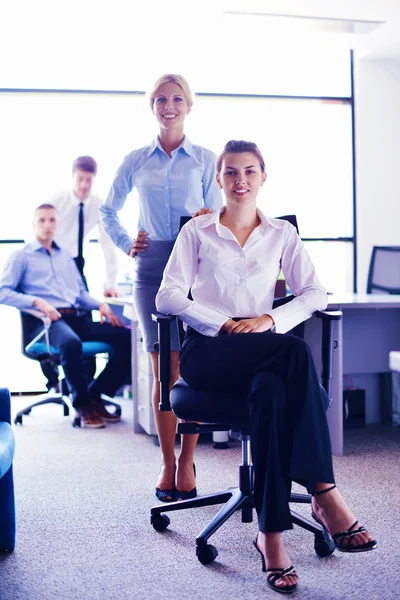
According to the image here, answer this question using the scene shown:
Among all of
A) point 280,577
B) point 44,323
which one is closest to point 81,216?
point 44,323

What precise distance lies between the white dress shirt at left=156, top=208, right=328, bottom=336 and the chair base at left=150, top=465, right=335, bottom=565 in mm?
521

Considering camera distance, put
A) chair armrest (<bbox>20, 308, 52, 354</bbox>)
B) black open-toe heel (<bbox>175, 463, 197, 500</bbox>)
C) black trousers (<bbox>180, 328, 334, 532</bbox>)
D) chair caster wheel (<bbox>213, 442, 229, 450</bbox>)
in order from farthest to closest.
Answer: chair armrest (<bbox>20, 308, 52, 354</bbox>)
chair caster wheel (<bbox>213, 442, 229, 450</bbox>)
black open-toe heel (<bbox>175, 463, 197, 500</bbox>)
black trousers (<bbox>180, 328, 334, 532</bbox>)

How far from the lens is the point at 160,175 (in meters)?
2.93

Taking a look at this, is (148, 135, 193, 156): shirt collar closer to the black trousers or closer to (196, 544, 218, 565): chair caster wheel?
the black trousers

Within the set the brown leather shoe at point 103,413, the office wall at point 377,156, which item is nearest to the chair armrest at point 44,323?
the brown leather shoe at point 103,413

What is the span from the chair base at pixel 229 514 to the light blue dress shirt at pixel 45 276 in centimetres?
234

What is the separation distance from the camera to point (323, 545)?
2268 mm

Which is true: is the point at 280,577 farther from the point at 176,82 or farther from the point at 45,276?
the point at 45,276

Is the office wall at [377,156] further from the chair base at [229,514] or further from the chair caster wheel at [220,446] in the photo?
the chair base at [229,514]

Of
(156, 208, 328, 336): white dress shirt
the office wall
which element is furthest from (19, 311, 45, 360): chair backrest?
the office wall

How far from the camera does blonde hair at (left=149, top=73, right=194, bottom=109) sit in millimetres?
2822

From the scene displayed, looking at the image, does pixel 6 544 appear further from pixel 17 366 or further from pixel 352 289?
pixel 352 289

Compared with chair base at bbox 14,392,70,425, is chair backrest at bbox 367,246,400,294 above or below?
above

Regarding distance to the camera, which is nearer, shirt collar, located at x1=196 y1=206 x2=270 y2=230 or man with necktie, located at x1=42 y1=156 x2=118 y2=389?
shirt collar, located at x1=196 y1=206 x2=270 y2=230
